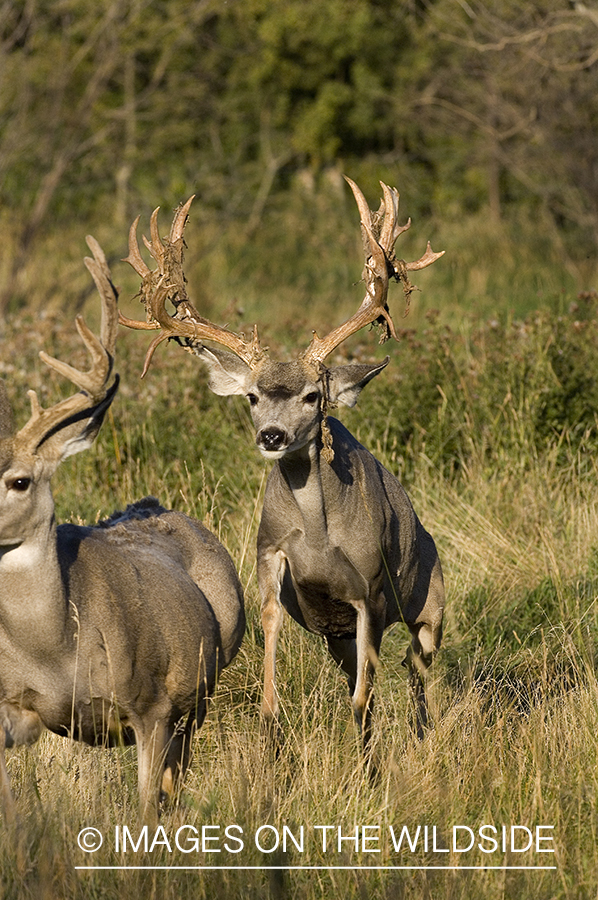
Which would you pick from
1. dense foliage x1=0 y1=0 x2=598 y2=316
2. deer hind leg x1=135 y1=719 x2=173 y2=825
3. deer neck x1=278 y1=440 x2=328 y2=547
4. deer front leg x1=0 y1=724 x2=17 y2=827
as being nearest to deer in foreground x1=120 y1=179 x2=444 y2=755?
deer neck x1=278 y1=440 x2=328 y2=547

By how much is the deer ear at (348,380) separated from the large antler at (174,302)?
14.7 inches

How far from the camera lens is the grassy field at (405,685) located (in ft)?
14.2

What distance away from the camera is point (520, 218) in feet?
76.9

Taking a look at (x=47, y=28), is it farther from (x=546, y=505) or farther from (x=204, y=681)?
(x=204, y=681)

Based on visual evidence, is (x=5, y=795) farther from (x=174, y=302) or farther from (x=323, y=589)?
(x=174, y=302)

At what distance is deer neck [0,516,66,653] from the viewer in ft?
14.8

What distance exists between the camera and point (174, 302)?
256 inches

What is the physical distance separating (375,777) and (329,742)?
1.33 ft

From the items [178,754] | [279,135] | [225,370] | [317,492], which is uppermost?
[225,370]

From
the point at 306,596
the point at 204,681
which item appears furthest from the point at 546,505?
the point at 204,681

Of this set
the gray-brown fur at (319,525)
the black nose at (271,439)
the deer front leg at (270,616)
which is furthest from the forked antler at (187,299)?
the deer front leg at (270,616)

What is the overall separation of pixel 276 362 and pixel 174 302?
2.24ft

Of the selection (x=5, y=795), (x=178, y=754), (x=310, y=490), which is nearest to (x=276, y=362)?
(x=310, y=490)

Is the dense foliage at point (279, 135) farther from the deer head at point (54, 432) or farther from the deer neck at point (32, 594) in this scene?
the deer neck at point (32, 594)
